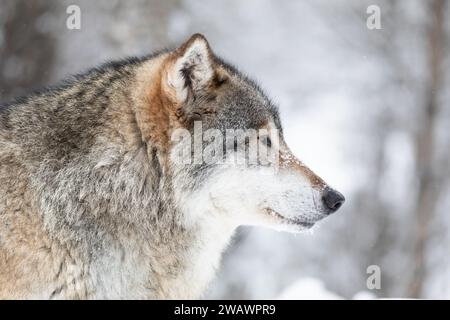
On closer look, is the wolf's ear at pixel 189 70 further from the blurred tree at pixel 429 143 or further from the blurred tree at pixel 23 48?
the blurred tree at pixel 429 143

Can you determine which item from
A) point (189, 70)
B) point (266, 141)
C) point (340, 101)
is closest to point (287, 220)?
point (266, 141)

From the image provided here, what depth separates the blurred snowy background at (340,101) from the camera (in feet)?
45.3

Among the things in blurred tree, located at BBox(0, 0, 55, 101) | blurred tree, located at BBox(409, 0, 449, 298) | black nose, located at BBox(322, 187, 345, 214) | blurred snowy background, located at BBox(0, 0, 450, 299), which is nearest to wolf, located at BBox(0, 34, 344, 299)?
black nose, located at BBox(322, 187, 345, 214)

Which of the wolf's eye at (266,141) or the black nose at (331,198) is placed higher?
the wolf's eye at (266,141)

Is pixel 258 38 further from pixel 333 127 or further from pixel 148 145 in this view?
pixel 148 145

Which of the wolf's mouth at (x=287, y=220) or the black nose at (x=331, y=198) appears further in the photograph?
the black nose at (x=331, y=198)

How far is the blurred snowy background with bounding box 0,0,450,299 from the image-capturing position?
543 inches

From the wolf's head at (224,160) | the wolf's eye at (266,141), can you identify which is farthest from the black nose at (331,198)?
Answer: the wolf's eye at (266,141)

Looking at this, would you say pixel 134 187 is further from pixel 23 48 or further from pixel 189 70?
pixel 23 48

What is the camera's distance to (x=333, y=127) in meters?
17.4

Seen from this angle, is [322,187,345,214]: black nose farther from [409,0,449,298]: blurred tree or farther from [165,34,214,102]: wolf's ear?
[409,0,449,298]: blurred tree

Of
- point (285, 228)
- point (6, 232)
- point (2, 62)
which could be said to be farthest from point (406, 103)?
point (6, 232)

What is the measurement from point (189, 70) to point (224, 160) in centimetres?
58
